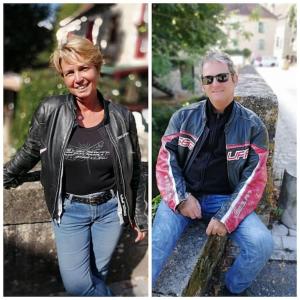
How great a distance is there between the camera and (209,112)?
2.34 m

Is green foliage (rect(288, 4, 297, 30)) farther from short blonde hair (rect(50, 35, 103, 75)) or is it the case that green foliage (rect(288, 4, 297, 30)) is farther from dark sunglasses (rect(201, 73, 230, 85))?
short blonde hair (rect(50, 35, 103, 75))

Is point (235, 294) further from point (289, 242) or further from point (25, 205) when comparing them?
point (25, 205)

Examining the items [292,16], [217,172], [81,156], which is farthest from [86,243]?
[292,16]

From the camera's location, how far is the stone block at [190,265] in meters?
2.26

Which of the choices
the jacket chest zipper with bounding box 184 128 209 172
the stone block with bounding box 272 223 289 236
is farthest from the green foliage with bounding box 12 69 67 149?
the stone block with bounding box 272 223 289 236

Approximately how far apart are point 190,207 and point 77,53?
41.3 inches

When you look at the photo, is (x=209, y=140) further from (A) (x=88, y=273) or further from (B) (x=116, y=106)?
(A) (x=88, y=273)

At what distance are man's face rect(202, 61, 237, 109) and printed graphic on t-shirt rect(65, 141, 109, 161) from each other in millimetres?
680

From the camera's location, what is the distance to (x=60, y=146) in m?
2.28

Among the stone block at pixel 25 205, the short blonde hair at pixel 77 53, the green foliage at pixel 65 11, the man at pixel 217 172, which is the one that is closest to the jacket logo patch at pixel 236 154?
the man at pixel 217 172

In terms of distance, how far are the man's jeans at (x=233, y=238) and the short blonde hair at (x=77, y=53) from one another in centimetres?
89

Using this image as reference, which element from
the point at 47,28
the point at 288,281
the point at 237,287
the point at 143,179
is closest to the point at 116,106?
the point at 143,179

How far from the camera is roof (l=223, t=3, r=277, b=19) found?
2.48m

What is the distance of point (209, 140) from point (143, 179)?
1.50ft
